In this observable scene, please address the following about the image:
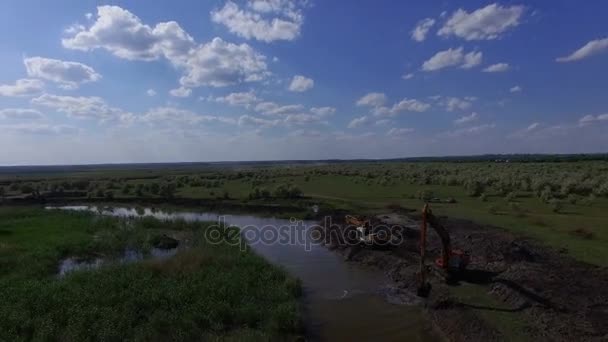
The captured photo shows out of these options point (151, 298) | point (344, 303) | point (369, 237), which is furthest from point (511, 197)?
point (151, 298)

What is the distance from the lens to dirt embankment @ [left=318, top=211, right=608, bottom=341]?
1319 cm

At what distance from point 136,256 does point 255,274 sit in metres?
9.20

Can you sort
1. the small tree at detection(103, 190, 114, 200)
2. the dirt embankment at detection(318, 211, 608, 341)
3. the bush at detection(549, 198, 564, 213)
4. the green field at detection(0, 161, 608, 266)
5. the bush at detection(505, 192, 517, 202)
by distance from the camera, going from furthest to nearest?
the small tree at detection(103, 190, 114, 200)
the bush at detection(505, 192, 517, 202)
the bush at detection(549, 198, 564, 213)
the green field at detection(0, 161, 608, 266)
the dirt embankment at detection(318, 211, 608, 341)

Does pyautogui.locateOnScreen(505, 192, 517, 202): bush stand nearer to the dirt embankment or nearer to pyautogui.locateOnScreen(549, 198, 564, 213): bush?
pyautogui.locateOnScreen(549, 198, 564, 213): bush

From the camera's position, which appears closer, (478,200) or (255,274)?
(255,274)

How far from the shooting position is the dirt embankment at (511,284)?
43.3 feet

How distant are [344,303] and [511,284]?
6410mm

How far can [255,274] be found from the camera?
1825 centimetres

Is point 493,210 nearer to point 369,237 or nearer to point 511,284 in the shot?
point 369,237

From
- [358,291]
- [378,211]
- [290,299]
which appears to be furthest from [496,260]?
[378,211]

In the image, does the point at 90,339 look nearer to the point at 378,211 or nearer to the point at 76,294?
the point at 76,294

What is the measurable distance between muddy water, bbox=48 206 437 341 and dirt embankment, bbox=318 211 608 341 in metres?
0.79

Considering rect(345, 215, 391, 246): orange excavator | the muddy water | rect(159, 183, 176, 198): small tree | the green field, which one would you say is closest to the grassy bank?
the muddy water

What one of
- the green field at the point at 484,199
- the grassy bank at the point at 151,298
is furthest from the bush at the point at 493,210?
the grassy bank at the point at 151,298
